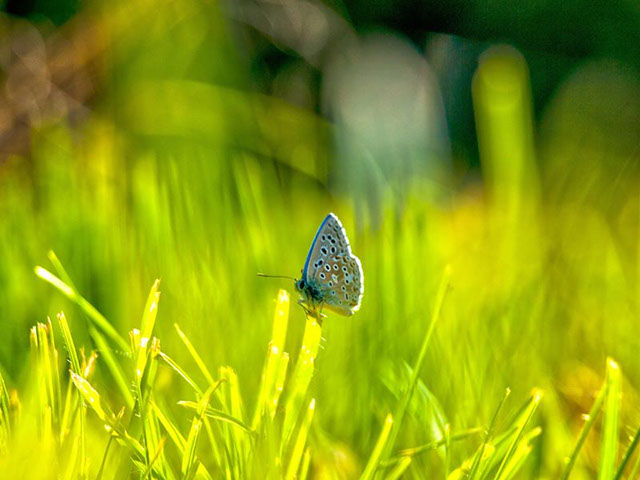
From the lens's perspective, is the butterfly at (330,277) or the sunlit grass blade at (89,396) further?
the butterfly at (330,277)

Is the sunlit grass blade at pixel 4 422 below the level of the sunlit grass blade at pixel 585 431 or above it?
below

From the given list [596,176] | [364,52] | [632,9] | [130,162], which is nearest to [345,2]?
[364,52]

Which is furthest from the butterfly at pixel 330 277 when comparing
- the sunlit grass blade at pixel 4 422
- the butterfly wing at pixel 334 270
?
the sunlit grass blade at pixel 4 422

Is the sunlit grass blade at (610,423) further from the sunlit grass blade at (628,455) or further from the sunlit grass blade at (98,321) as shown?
the sunlit grass blade at (98,321)

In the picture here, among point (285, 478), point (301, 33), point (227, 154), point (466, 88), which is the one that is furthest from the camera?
point (466, 88)

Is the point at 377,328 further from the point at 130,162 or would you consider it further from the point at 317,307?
the point at 130,162

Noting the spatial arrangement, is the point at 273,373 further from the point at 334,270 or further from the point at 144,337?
the point at 334,270

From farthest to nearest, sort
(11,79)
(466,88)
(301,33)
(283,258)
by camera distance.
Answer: (466,88) → (301,33) → (11,79) → (283,258)

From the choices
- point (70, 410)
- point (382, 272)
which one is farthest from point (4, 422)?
point (382, 272)

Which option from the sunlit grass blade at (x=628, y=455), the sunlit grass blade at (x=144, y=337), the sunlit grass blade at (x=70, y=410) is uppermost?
the sunlit grass blade at (x=628, y=455)
